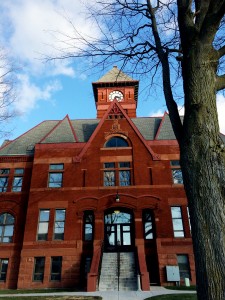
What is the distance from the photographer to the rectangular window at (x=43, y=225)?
66.3 ft

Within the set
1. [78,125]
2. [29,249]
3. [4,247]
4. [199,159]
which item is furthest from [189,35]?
[78,125]

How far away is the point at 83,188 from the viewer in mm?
21484

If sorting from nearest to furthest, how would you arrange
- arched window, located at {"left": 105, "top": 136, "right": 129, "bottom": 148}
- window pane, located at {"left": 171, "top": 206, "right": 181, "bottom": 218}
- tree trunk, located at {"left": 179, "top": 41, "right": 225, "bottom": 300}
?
tree trunk, located at {"left": 179, "top": 41, "right": 225, "bottom": 300} → window pane, located at {"left": 171, "top": 206, "right": 181, "bottom": 218} → arched window, located at {"left": 105, "top": 136, "right": 129, "bottom": 148}

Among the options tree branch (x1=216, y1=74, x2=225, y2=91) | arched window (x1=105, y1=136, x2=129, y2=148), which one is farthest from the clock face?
tree branch (x1=216, y1=74, x2=225, y2=91)

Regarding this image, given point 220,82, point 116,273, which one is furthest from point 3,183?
point 220,82

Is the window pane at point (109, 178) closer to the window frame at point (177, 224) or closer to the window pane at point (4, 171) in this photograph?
the window frame at point (177, 224)

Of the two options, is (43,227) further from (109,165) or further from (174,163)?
(174,163)

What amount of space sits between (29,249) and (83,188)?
5.92m

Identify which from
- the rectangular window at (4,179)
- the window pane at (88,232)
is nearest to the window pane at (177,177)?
the window pane at (88,232)

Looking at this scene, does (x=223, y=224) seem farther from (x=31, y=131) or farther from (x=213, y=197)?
(x=31, y=131)

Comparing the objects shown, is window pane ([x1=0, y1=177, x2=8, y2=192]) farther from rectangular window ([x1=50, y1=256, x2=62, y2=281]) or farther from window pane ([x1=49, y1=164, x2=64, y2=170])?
rectangular window ([x1=50, y1=256, x2=62, y2=281])

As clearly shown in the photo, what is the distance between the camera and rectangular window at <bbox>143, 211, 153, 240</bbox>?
796 inches

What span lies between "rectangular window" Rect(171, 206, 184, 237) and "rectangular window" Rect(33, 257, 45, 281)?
32.5 feet

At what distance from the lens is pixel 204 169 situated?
4359mm
